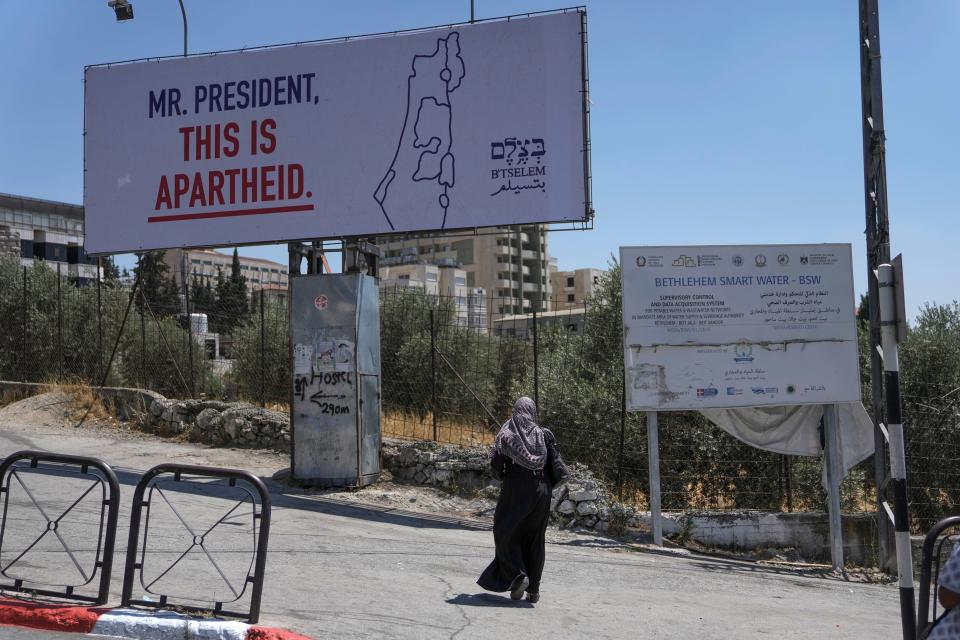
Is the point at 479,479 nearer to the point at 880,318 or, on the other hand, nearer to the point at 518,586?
the point at 518,586

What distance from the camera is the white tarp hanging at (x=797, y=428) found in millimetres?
10477

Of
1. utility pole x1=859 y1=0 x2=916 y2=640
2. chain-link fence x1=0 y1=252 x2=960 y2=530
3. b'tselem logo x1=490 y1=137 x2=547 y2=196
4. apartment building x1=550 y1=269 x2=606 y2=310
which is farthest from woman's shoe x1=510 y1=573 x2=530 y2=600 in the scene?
apartment building x1=550 y1=269 x2=606 y2=310

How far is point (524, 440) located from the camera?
7.02m

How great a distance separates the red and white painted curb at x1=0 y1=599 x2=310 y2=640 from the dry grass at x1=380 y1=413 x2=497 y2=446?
810 cm

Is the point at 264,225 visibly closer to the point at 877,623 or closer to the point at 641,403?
the point at 641,403

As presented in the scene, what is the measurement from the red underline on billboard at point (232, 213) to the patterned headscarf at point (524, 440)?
22.5 ft

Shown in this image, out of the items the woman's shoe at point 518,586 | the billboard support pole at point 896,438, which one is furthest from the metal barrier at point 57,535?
the billboard support pole at point 896,438

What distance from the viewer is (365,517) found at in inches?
424

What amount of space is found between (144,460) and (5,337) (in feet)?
36.3

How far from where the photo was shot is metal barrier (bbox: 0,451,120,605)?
5.87 metres

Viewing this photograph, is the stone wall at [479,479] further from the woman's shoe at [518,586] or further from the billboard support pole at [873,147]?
the billboard support pole at [873,147]

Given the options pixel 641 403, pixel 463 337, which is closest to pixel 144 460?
pixel 641 403

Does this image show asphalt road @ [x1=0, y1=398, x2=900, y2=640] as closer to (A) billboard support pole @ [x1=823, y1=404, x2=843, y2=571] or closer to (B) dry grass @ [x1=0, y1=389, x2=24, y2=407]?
(A) billboard support pole @ [x1=823, y1=404, x2=843, y2=571]

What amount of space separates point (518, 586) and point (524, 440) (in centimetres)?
116
